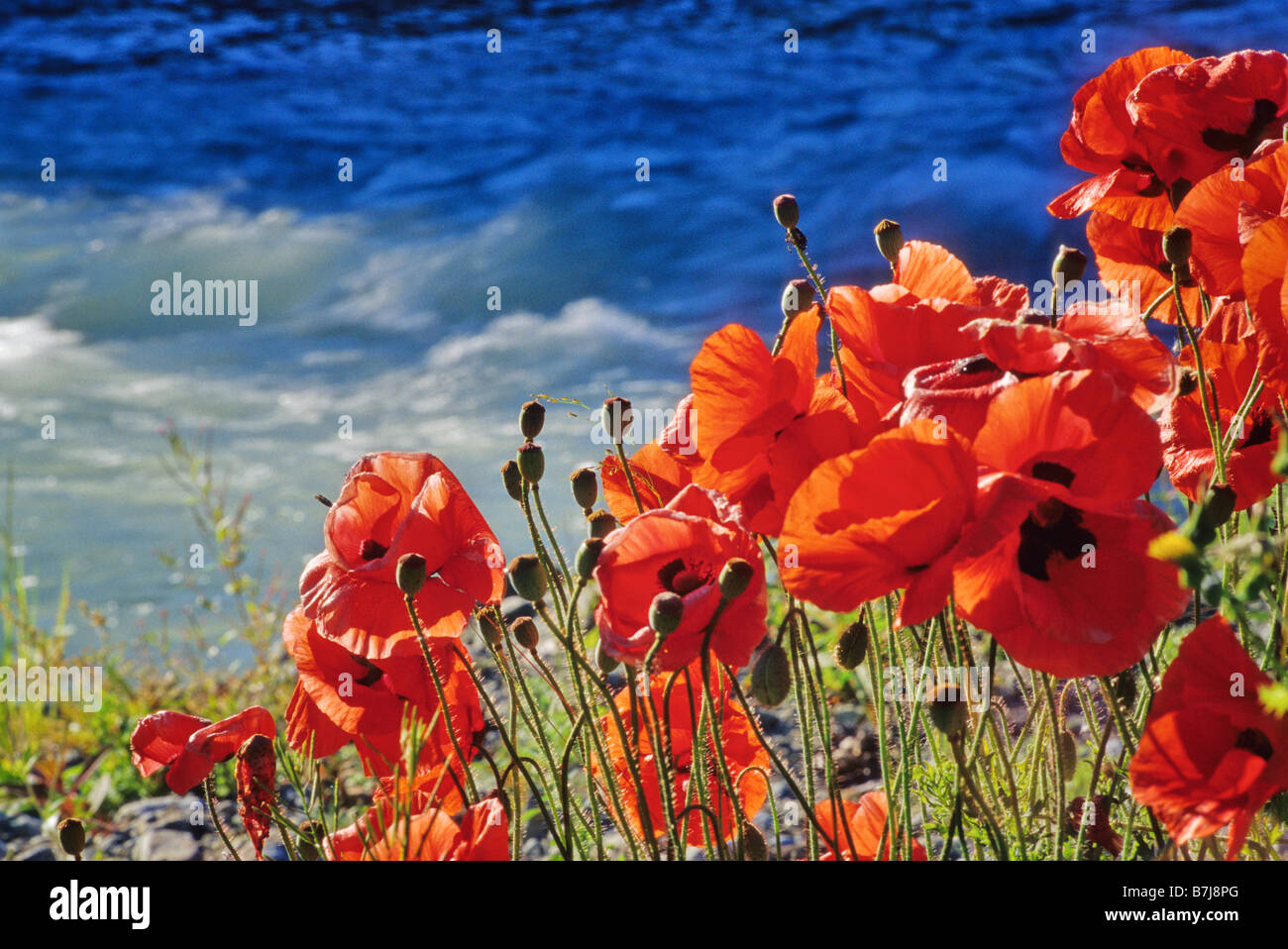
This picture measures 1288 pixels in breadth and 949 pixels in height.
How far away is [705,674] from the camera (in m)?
0.74

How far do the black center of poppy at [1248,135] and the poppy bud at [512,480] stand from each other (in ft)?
2.49

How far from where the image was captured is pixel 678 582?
765 mm

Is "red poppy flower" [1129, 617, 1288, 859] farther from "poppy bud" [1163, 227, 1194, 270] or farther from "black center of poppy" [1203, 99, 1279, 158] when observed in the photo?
"black center of poppy" [1203, 99, 1279, 158]

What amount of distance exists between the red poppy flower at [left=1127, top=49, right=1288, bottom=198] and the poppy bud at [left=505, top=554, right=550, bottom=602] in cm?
74

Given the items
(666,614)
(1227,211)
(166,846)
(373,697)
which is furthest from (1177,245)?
(166,846)

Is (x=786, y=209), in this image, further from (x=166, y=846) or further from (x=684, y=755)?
(x=166, y=846)

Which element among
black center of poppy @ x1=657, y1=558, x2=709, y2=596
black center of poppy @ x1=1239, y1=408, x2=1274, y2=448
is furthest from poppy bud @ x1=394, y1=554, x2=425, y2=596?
black center of poppy @ x1=1239, y1=408, x2=1274, y2=448

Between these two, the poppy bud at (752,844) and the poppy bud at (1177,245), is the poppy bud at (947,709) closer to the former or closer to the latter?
the poppy bud at (752,844)

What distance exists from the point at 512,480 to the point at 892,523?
435 millimetres

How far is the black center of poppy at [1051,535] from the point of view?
0.71m

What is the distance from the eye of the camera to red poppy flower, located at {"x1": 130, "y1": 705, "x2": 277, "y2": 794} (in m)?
1.00

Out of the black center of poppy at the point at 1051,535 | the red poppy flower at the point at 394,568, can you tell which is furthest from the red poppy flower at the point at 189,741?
the black center of poppy at the point at 1051,535
